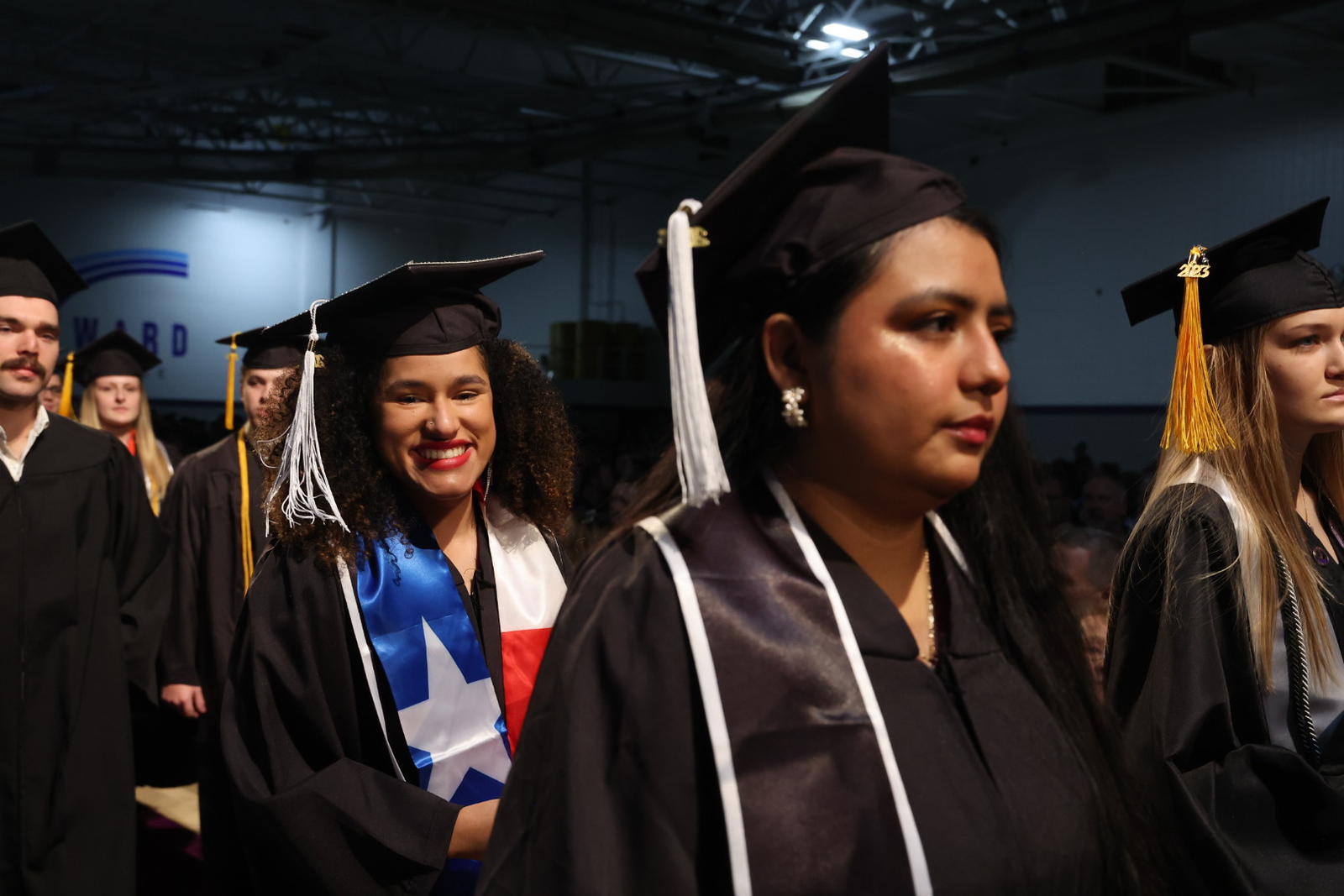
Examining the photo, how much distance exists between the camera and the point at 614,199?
16.9m

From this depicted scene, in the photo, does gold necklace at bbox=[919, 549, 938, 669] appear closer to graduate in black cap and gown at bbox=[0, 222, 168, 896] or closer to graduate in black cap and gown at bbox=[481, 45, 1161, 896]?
graduate in black cap and gown at bbox=[481, 45, 1161, 896]

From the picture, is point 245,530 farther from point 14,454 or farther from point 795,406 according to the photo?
point 795,406

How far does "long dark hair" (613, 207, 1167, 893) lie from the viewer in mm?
1213

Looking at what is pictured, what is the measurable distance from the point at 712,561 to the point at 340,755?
1.07 metres

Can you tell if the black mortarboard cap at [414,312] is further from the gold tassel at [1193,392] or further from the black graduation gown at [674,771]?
the gold tassel at [1193,392]

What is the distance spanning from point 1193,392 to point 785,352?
1.25 m

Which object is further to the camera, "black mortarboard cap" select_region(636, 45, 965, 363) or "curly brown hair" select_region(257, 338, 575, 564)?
"curly brown hair" select_region(257, 338, 575, 564)

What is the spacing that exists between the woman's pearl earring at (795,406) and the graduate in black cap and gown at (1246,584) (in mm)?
955

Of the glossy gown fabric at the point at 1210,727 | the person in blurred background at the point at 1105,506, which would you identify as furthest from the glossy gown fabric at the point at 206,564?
the person in blurred background at the point at 1105,506

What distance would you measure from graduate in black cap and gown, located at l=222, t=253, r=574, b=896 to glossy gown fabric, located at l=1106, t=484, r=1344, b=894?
43.7 inches

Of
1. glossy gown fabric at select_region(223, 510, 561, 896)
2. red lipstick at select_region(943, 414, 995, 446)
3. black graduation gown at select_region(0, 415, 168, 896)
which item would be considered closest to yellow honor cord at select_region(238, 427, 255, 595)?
black graduation gown at select_region(0, 415, 168, 896)

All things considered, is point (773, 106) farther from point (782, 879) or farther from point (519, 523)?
point (782, 879)

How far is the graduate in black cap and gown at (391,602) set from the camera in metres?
1.87

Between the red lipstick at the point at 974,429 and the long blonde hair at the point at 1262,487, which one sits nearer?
the red lipstick at the point at 974,429
